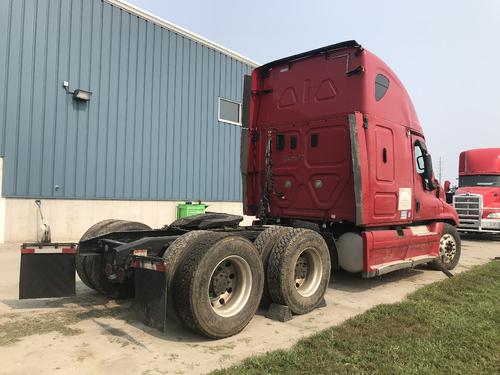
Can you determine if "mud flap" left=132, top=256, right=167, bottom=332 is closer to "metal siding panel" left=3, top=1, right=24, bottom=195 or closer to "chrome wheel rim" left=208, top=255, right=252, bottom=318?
"chrome wheel rim" left=208, top=255, right=252, bottom=318

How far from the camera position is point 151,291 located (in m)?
4.07

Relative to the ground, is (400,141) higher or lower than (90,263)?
higher

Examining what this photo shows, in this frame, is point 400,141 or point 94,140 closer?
point 400,141

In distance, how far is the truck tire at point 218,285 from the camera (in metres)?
4.08

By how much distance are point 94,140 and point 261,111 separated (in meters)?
6.55

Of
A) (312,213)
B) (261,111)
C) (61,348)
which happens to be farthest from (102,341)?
(261,111)

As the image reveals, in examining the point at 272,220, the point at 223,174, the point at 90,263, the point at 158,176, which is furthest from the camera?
the point at 223,174

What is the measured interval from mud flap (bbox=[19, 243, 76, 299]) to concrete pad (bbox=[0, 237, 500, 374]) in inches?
14.2

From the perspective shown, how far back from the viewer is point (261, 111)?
7691mm

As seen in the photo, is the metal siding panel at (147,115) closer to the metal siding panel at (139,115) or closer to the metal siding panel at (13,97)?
the metal siding panel at (139,115)

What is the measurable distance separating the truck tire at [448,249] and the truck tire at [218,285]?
17.7 feet

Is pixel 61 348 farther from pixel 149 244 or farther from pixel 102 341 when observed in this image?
pixel 149 244

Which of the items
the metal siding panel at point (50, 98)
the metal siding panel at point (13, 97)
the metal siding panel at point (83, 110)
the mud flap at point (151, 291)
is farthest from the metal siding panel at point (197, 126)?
the mud flap at point (151, 291)

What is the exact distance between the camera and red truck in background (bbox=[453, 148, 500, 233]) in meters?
15.5
